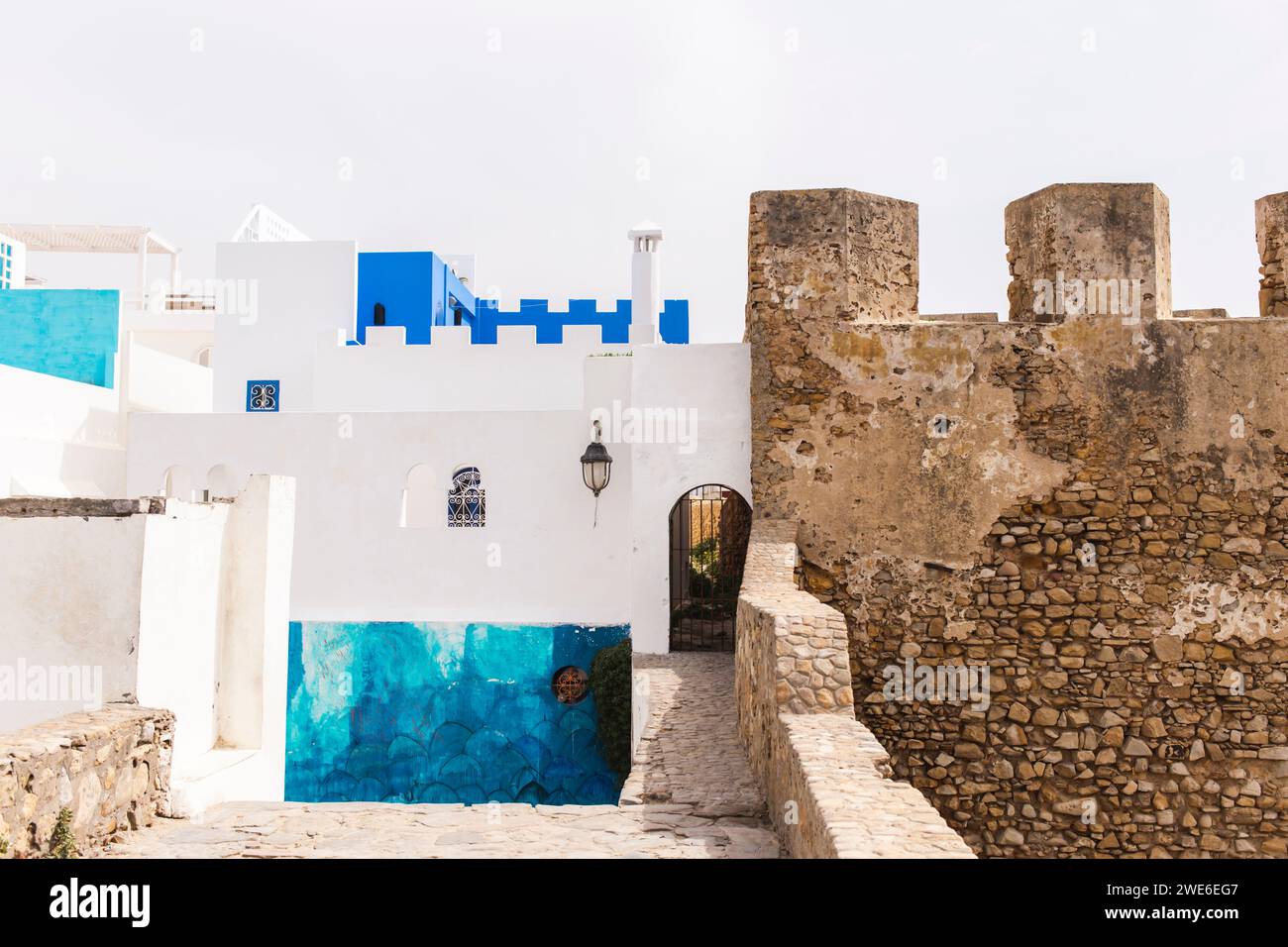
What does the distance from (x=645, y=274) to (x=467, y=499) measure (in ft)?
33.0

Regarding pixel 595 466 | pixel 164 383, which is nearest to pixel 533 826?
pixel 595 466

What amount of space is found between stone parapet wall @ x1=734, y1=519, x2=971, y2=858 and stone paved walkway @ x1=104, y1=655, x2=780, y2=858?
21cm

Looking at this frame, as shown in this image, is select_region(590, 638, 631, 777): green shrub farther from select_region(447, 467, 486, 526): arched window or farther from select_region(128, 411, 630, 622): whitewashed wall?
select_region(447, 467, 486, 526): arched window

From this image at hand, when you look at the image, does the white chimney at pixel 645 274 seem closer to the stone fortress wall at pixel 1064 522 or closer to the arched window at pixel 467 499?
the arched window at pixel 467 499

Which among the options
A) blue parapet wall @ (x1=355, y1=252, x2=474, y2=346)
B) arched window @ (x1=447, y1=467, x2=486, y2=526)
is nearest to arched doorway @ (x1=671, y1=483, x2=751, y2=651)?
arched window @ (x1=447, y1=467, x2=486, y2=526)

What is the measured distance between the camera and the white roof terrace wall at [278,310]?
18.9m

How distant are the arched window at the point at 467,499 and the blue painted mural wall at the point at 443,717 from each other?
1.45m

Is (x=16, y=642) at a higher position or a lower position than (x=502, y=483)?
lower

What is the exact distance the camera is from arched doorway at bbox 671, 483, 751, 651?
32.7ft

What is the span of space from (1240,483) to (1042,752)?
2814mm

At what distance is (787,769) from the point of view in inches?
175

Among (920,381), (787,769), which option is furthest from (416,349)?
(787,769)
